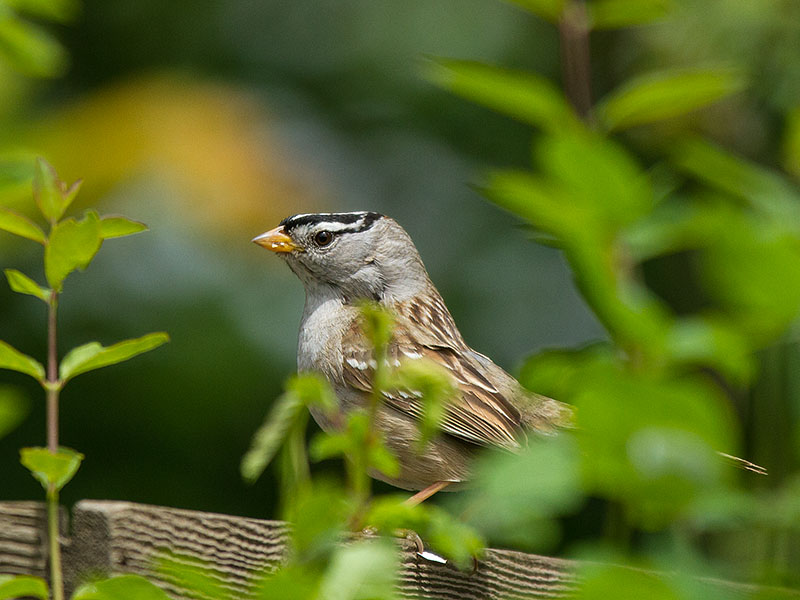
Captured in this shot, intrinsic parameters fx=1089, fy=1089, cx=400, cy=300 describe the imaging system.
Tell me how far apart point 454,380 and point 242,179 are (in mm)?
2659

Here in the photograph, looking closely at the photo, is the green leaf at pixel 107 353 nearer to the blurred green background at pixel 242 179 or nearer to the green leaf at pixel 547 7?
the green leaf at pixel 547 7

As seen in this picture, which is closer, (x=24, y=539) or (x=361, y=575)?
(x=361, y=575)

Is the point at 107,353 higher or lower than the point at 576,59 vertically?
lower

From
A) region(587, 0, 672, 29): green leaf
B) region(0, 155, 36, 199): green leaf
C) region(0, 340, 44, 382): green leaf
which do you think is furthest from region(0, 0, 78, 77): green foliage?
region(587, 0, 672, 29): green leaf

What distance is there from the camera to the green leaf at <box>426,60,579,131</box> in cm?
57

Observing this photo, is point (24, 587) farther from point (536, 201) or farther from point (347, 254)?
point (347, 254)

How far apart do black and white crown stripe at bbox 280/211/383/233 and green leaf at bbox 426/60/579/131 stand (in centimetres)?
211

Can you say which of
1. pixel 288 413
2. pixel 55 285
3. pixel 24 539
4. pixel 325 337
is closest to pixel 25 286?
pixel 55 285

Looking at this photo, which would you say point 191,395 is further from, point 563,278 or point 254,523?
point 254,523

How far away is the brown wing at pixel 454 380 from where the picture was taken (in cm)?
228

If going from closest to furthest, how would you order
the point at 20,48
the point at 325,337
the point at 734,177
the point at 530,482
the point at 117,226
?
the point at 530,482 < the point at 734,177 < the point at 117,226 < the point at 20,48 < the point at 325,337

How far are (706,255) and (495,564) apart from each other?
0.98 m

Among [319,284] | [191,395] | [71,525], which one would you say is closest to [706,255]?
[71,525]

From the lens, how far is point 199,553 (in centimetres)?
149
